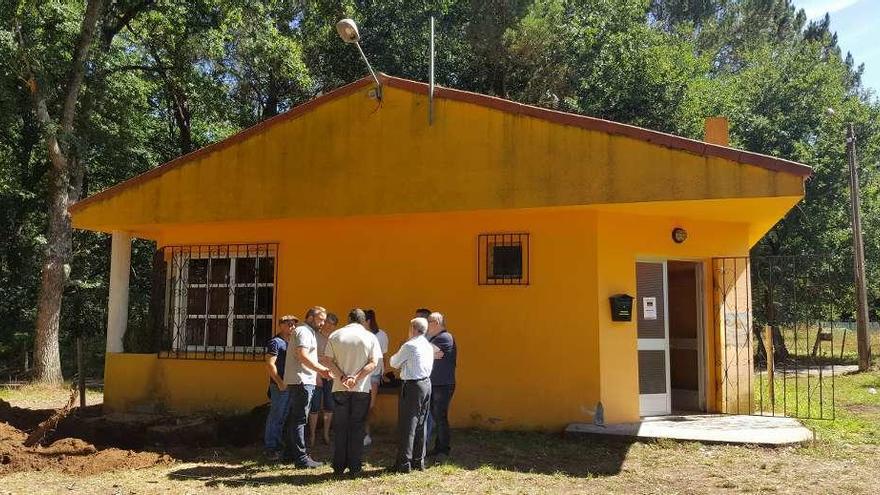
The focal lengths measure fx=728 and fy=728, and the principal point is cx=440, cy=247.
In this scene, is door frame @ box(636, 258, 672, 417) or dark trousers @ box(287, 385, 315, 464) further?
door frame @ box(636, 258, 672, 417)

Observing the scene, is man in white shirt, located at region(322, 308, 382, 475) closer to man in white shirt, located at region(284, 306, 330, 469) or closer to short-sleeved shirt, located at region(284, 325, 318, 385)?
man in white shirt, located at region(284, 306, 330, 469)

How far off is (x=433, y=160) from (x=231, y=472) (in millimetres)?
4081

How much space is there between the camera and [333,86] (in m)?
22.2

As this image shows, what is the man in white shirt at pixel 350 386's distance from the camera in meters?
6.50

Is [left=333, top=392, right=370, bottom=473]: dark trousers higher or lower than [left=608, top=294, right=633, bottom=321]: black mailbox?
lower

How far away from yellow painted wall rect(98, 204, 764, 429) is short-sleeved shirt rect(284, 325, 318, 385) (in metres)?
2.32

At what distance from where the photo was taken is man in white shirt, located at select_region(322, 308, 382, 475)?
650 cm

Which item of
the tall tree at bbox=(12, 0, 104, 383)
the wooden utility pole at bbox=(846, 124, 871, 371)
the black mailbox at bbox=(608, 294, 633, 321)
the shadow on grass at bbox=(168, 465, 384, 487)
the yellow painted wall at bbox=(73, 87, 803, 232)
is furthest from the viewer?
the wooden utility pole at bbox=(846, 124, 871, 371)

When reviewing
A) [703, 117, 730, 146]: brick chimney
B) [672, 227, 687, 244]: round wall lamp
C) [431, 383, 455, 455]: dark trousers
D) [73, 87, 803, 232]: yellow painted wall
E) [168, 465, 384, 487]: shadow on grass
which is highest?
[703, 117, 730, 146]: brick chimney

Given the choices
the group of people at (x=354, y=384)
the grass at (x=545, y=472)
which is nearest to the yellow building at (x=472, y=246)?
the grass at (x=545, y=472)

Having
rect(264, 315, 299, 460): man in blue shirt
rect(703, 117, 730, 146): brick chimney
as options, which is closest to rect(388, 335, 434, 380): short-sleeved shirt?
rect(264, 315, 299, 460): man in blue shirt

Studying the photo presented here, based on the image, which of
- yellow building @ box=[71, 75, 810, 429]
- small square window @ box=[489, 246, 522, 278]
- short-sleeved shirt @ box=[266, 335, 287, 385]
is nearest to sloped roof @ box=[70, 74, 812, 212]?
yellow building @ box=[71, 75, 810, 429]

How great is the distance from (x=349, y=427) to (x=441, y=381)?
3.60ft

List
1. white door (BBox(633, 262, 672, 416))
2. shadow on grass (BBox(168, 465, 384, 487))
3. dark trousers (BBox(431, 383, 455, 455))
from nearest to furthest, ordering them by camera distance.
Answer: shadow on grass (BBox(168, 465, 384, 487)) → dark trousers (BBox(431, 383, 455, 455)) → white door (BBox(633, 262, 672, 416))
